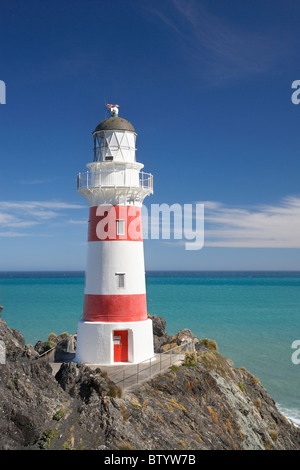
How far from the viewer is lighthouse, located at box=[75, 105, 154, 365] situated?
22.1 m

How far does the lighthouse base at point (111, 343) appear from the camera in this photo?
21.9 m

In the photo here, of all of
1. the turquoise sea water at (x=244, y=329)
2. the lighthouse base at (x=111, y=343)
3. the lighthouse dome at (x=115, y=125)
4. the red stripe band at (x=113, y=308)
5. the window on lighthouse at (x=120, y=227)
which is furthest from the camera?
the turquoise sea water at (x=244, y=329)

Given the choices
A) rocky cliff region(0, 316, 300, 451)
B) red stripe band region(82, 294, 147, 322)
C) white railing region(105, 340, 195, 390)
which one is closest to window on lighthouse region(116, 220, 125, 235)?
red stripe band region(82, 294, 147, 322)

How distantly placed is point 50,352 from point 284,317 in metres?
55.3

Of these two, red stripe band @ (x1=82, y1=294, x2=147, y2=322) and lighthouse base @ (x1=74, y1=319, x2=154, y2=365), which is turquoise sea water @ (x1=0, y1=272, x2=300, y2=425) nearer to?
lighthouse base @ (x1=74, y1=319, x2=154, y2=365)

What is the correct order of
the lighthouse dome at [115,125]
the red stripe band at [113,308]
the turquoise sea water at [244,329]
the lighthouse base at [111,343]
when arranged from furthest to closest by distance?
the turquoise sea water at [244,329] < the lighthouse dome at [115,125] < the red stripe band at [113,308] < the lighthouse base at [111,343]

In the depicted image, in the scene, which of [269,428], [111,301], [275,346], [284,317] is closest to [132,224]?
[111,301]

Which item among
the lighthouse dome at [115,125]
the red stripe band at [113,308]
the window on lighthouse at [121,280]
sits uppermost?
the lighthouse dome at [115,125]

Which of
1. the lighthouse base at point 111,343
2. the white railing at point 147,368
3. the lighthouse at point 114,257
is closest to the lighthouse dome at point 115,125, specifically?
the lighthouse at point 114,257

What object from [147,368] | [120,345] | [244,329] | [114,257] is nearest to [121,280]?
→ [114,257]

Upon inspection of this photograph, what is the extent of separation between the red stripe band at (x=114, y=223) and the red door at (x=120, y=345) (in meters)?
4.30

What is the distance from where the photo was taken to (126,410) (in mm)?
15930

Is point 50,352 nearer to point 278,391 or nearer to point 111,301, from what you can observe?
point 111,301

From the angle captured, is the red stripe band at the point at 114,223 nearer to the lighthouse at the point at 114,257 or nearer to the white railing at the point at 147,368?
the lighthouse at the point at 114,257
